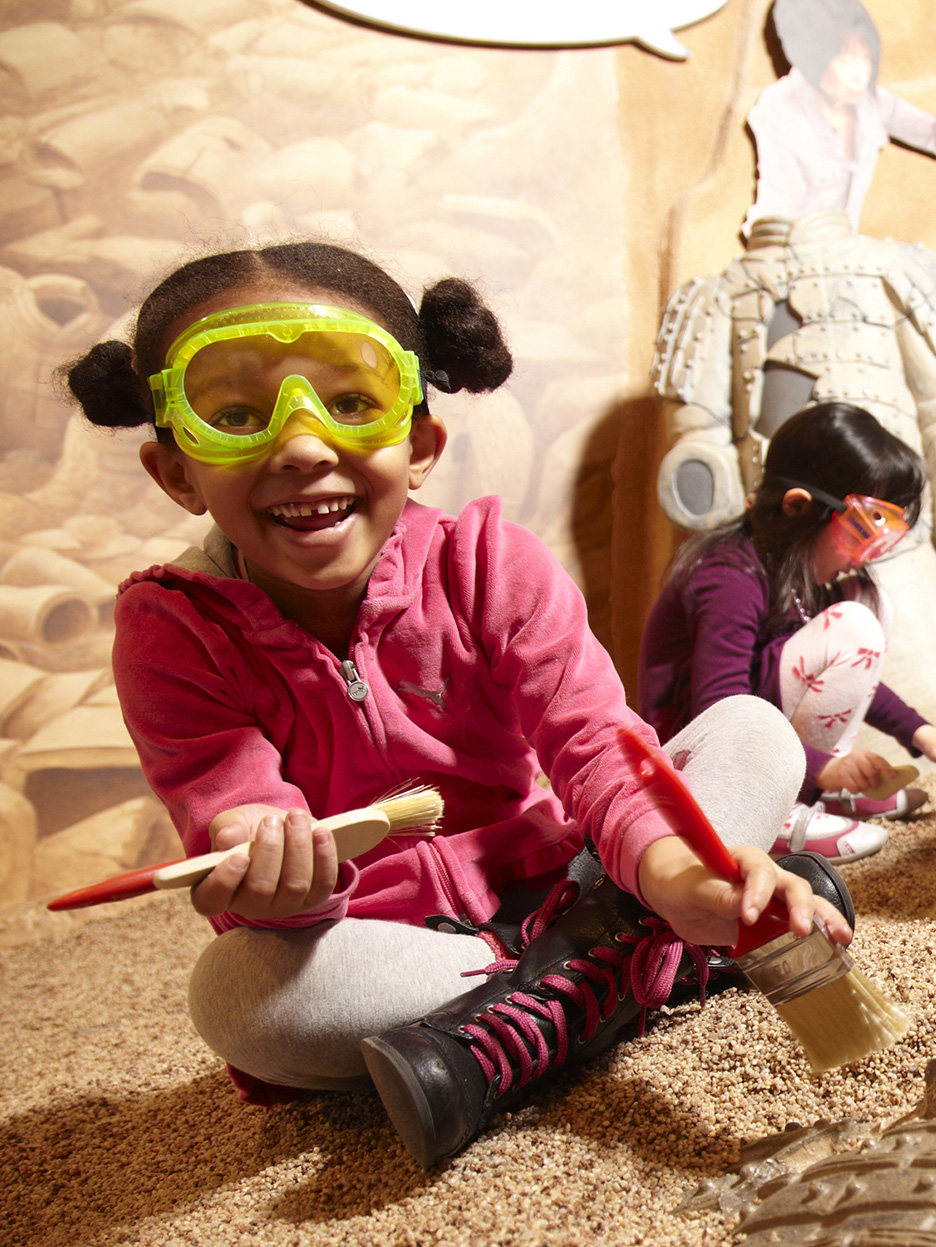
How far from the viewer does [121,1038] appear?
130 cm

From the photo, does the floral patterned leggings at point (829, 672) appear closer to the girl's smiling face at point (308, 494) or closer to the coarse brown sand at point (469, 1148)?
the coarse brown sand at point (469, 1148)

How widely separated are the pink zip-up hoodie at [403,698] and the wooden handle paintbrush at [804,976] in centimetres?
18

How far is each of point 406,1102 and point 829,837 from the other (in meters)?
0.97

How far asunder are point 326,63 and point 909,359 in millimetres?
1446

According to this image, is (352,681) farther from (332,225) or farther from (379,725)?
(332,225)

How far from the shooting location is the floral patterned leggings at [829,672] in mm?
1578

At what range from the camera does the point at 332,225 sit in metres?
2.19

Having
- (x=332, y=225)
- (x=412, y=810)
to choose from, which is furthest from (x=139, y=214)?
(x=412, y=810)

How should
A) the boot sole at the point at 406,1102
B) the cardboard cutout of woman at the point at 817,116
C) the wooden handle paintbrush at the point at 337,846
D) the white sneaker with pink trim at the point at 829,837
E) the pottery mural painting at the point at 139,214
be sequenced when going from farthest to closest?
the cardboard cutout of woman at the point at 817,116
the pottery mural painting at the point at 139,214
the white sneaker with pink trim at the point at 829,837
the boot sole at the point at 406,1102
the wooden handle paintbrush at the point at 337,846

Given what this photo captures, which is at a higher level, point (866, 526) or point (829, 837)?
point (866, 526)

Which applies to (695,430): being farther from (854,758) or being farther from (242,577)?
(242,577)

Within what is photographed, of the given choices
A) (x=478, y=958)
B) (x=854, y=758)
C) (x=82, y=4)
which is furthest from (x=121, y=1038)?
(x=82, y=4)

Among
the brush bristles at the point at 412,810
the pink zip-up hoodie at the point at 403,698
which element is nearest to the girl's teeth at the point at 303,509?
the pink zip-up hoodie at the point at 403,698

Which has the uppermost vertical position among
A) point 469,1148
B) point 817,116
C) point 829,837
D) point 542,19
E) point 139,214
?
point 542,19
